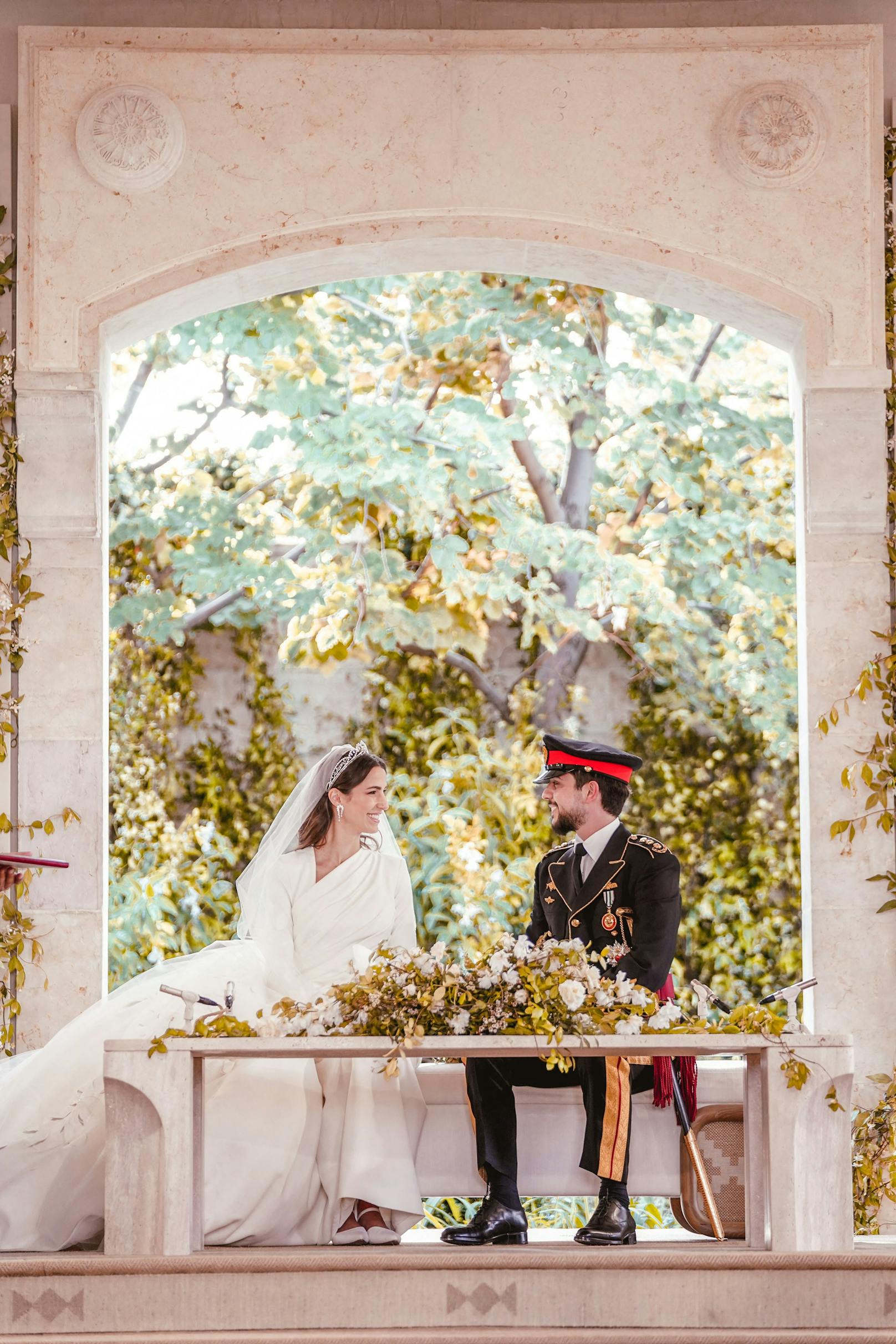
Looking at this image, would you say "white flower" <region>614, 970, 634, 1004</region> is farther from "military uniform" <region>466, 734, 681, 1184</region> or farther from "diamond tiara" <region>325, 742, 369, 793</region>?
"diamond tiara" <region>325, 742, 369, 793</region>

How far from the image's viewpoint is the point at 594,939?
4207 mm

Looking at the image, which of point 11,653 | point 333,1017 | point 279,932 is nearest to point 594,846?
point 279,932

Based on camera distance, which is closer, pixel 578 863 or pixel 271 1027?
pixel 271 1027

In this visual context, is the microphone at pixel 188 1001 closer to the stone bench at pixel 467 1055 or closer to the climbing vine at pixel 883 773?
the stone bench at pixel 467 1055

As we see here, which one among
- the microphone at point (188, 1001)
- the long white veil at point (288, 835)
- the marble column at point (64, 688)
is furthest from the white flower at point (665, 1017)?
the marble column at point (64, 688)

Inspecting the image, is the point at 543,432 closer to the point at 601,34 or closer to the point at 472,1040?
the point at 601,34

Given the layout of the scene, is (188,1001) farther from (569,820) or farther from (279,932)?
(569,820)

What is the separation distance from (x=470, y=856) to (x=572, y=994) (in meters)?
4.42

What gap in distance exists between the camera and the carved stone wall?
487cm

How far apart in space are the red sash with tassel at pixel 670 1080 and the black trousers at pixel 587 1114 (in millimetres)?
83

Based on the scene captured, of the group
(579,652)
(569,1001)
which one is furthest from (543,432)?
(569,1001)

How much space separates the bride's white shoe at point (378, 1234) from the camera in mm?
3604

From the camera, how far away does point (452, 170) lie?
4.96 meters

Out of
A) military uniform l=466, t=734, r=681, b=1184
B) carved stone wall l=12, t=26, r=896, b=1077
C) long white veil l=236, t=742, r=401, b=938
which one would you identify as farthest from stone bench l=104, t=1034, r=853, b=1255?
carved stone wall l=12, t=26, r=896, b=1077
